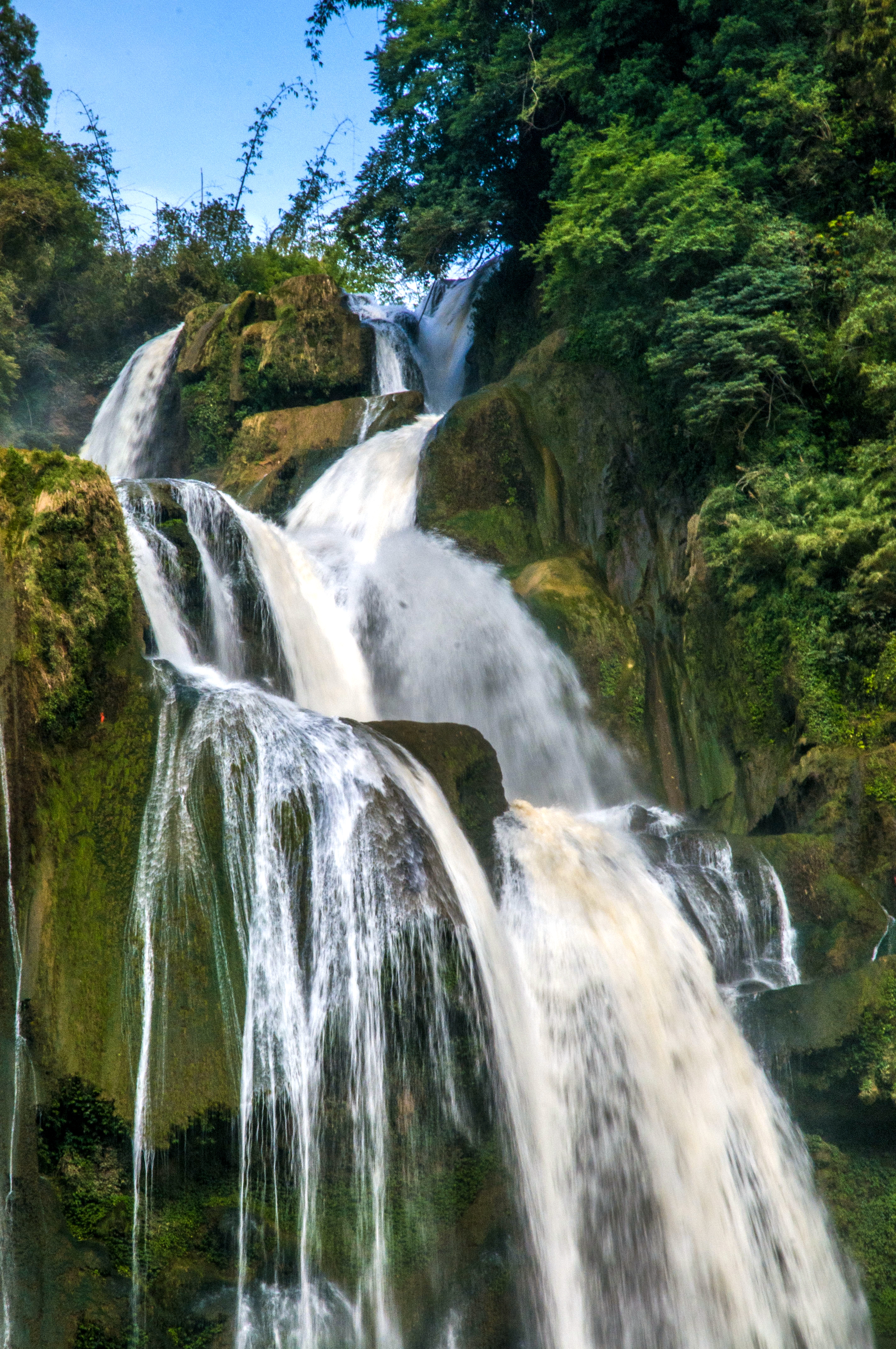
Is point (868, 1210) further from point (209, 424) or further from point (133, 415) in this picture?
point (133, 415)

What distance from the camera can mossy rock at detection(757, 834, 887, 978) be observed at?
8008mm

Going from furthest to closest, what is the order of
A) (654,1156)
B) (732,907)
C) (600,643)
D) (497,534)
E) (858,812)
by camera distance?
(497,534) < (600,643) < (858,812) < (732,907) < (654,1156)

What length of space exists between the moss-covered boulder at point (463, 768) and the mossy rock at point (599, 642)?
3426 millimetres

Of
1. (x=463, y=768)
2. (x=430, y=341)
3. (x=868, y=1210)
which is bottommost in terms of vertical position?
(x=868, y=1210)

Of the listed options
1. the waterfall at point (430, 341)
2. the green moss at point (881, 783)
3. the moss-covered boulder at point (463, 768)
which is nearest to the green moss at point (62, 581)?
the moss-covered boulder at point (463, 768)

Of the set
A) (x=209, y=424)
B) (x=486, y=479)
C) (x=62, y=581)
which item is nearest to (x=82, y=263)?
(x=209, y=424)

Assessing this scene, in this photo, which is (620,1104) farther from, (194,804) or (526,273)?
(526,273)

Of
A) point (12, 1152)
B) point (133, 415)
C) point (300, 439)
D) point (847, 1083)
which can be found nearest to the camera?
point (12, 1152)

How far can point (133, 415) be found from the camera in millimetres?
19281

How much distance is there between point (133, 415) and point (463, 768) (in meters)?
14.6

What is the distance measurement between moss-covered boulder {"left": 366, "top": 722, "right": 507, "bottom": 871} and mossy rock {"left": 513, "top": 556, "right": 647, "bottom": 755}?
343 centimetres

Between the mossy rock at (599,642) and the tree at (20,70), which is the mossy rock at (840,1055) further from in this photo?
the tree at (20,70)

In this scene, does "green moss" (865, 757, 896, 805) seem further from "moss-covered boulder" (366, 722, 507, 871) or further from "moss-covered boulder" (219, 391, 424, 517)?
"moss-covered boulder" (219, 391, 424, 517)

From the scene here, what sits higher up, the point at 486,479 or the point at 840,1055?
the point at 486,479
